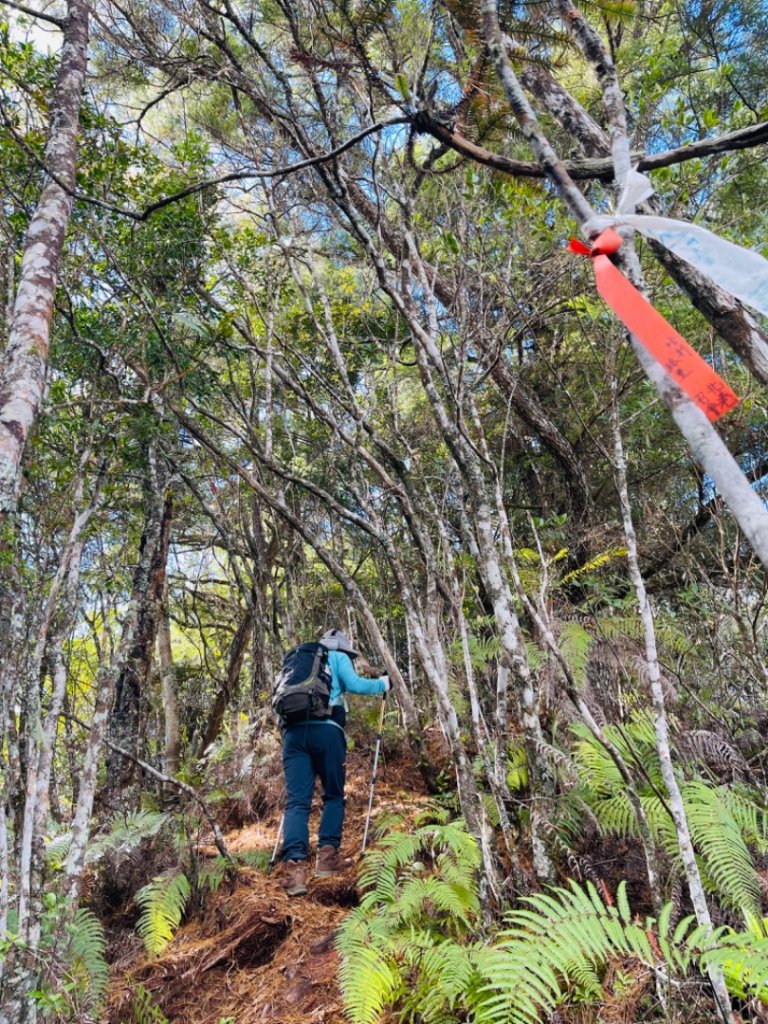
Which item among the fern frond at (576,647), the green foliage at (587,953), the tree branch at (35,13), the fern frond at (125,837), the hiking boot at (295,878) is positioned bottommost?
the green foliage at (587,953)

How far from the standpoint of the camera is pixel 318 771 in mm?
5062

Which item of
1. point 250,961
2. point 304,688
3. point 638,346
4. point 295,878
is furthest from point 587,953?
point 304,688

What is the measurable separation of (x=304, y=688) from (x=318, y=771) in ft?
2.33

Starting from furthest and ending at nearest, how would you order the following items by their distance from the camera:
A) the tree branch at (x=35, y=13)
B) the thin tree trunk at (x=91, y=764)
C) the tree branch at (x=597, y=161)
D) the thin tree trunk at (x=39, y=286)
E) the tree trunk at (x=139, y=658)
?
the tree trunk at (x=139, y=658), the tree branch at (x=35, y=13), the thin tree trunk at (x=91, y=764), the thin tree trunk at (x=39, y=286), the tree branch at (x=597, y=161)

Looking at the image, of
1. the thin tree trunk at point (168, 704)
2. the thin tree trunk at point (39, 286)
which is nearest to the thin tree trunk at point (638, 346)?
the thin tree trunk at point (39, 286)

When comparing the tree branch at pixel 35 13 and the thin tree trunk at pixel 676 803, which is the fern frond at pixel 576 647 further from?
the tree branch at pixel 35 13

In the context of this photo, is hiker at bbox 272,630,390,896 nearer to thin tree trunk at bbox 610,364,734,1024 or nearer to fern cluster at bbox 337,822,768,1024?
fern cluster at bbox 337,822,768,1024

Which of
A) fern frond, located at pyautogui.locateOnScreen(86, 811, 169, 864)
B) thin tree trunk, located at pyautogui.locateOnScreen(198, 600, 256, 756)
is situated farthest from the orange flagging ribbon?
thin tree trunk, located at pyautogui.locateOnScreen(198, 600, 256, 756)

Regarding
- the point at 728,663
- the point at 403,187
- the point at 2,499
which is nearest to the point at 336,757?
the point at 2,499

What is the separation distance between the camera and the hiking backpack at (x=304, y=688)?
197 inches

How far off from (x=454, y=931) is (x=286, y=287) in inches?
288

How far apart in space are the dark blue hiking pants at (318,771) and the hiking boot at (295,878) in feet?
0.88

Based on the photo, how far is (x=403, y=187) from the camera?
4.42m

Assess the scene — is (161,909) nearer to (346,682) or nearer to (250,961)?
(250,961)
